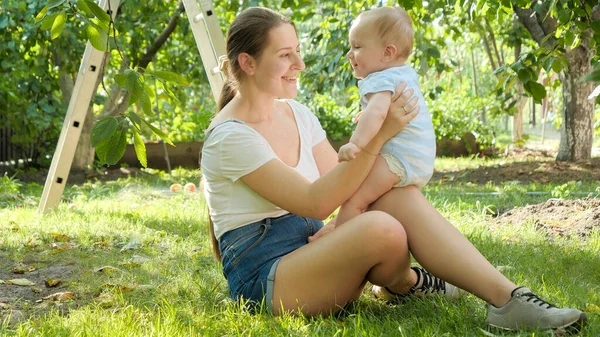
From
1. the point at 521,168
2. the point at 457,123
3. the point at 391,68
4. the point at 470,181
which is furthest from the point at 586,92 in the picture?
the point at 391,68

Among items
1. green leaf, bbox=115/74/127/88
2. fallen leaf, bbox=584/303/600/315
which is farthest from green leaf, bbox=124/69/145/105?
fallen leaf, bbox=584/303/600/315

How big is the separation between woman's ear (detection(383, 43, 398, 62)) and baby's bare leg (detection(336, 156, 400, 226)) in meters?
0.33

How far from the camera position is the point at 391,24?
2.40 m

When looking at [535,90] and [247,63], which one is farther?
[535,90]

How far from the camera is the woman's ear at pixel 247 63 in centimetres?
257

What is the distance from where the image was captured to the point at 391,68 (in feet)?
7.94

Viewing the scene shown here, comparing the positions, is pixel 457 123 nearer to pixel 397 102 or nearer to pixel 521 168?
pixel 521 168

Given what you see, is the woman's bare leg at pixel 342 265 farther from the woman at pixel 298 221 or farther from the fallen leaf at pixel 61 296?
the fallen leaf at pixel 61 296

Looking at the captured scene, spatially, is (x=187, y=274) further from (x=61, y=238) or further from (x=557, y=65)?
(x=557, y=65)

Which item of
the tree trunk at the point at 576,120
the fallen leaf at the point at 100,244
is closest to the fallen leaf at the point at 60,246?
the fallen leaf at the point at 100,244

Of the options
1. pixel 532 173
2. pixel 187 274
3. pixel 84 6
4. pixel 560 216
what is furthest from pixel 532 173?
pixel 84 6

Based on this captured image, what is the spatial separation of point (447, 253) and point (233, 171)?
75cm

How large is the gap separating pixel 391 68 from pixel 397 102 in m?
0.15

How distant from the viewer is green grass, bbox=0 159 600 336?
7.51ft
